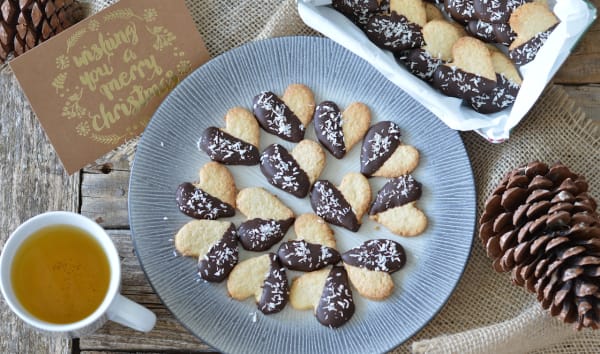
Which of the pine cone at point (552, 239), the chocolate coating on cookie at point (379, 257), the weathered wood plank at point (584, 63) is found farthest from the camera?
the weathered wood plank at point (584, 63)

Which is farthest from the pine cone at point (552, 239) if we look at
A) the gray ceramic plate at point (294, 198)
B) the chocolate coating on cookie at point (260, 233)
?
Result: the chocolate coating on cookie at point (260, 233)

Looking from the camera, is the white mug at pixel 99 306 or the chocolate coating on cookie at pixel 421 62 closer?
the white mug at pixel 99 306

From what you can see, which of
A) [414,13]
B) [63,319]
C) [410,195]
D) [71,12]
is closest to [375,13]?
[414,13]

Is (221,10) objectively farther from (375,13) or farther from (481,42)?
(481,42)

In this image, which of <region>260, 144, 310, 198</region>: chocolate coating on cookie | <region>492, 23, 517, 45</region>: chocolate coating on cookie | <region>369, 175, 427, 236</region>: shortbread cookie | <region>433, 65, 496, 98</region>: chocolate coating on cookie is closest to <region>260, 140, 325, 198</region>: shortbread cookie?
<region>260, 144, 310, 198</region>: chocolate coating on cookie

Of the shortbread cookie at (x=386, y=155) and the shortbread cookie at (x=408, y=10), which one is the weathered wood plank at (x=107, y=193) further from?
the shortbread cookie at (x=408, y=10)

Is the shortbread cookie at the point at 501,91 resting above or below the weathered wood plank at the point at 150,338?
above

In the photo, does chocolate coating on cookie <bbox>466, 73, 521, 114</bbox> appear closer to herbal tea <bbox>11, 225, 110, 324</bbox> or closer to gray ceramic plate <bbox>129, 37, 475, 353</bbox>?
gray ceramic plate <bbox>129, 37, 475, 353</bbox>
